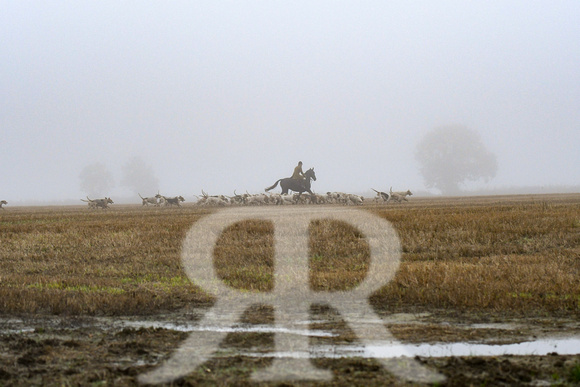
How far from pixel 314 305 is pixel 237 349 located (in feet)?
9.09

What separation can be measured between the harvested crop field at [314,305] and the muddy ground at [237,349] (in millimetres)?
→ 19

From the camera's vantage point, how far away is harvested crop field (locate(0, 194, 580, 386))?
525 cm

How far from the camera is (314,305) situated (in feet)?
28.4

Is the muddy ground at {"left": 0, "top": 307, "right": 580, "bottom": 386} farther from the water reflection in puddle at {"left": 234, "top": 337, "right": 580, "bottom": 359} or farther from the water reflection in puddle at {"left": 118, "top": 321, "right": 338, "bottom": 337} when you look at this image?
the water reflection in puddle at {"left": 234, "top": 337, "right": 580, "bottom": 359}

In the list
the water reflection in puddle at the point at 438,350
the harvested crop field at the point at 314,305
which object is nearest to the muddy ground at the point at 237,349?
the harvested crop field at the point at 314,305

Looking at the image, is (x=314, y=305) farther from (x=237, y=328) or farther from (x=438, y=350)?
(x=438, y=350)

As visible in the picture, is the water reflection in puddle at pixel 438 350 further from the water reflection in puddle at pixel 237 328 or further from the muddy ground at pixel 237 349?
the water reflection in puddle at pixel 237 328

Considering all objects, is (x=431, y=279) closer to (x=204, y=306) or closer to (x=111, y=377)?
(x=204, y=306)

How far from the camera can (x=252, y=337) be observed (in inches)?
257

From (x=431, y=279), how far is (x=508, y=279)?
1.28 metres

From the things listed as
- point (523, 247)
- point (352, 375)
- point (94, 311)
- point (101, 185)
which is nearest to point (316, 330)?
point (352, 375)

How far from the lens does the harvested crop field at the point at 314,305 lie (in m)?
5.25


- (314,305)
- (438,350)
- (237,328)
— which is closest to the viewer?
(438,350)

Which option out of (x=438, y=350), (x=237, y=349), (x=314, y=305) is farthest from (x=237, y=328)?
(x=438, y=350)
